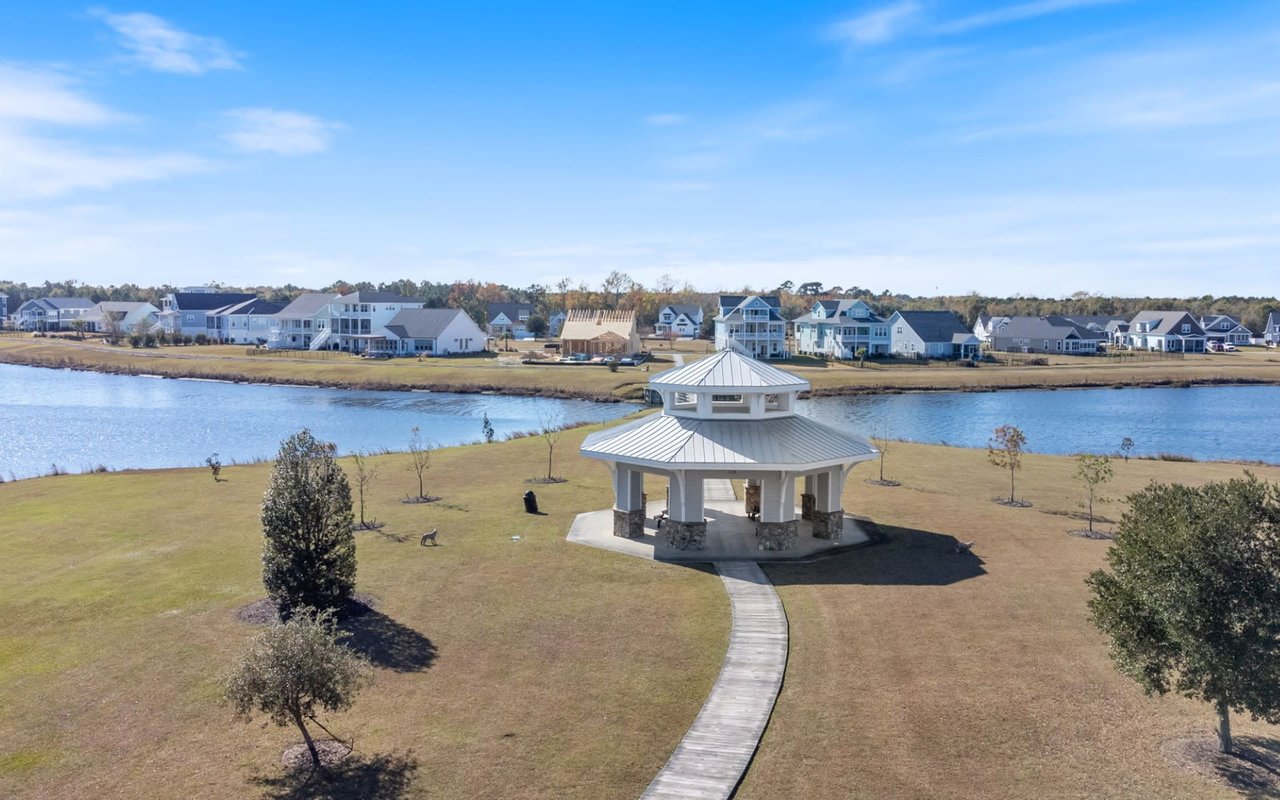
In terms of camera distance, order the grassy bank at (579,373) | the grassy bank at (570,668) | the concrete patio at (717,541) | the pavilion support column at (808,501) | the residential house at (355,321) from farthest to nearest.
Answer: the residential house at (355,321) < the grassy bank at (579,373) < the pavilion support column at (808,501) < the concrete patio at (717,541) < the grassy bank at (570,668)

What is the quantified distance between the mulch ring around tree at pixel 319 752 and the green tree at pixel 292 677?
216mm

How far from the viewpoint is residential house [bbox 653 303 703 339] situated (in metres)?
150

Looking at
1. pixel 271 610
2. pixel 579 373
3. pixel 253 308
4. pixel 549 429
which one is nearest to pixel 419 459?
pixel 549 429

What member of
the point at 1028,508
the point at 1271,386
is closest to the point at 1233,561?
the point at 1028,508

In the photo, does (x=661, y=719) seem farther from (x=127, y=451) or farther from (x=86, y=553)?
(x=127, y=451)

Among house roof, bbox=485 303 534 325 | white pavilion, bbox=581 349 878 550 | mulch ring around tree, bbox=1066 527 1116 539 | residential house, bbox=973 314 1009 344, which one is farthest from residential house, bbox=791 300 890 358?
white pavilion, bbox=581 349 878 550

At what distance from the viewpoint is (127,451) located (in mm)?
51938

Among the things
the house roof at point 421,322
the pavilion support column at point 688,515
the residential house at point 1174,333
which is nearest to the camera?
the pavilion support column at point 688,515

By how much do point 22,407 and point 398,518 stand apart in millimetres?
59332

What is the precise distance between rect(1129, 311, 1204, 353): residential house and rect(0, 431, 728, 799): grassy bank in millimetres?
128087

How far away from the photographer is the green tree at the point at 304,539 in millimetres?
20953

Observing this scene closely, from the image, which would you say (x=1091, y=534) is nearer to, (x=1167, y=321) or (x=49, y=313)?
(x=1167, y=321)

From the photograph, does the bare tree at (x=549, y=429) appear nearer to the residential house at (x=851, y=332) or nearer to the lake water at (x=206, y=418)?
the lake water at (x=206, y=418)

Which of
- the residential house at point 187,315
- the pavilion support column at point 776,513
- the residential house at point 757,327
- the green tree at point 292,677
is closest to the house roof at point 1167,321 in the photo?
the residential house at point 757,327
